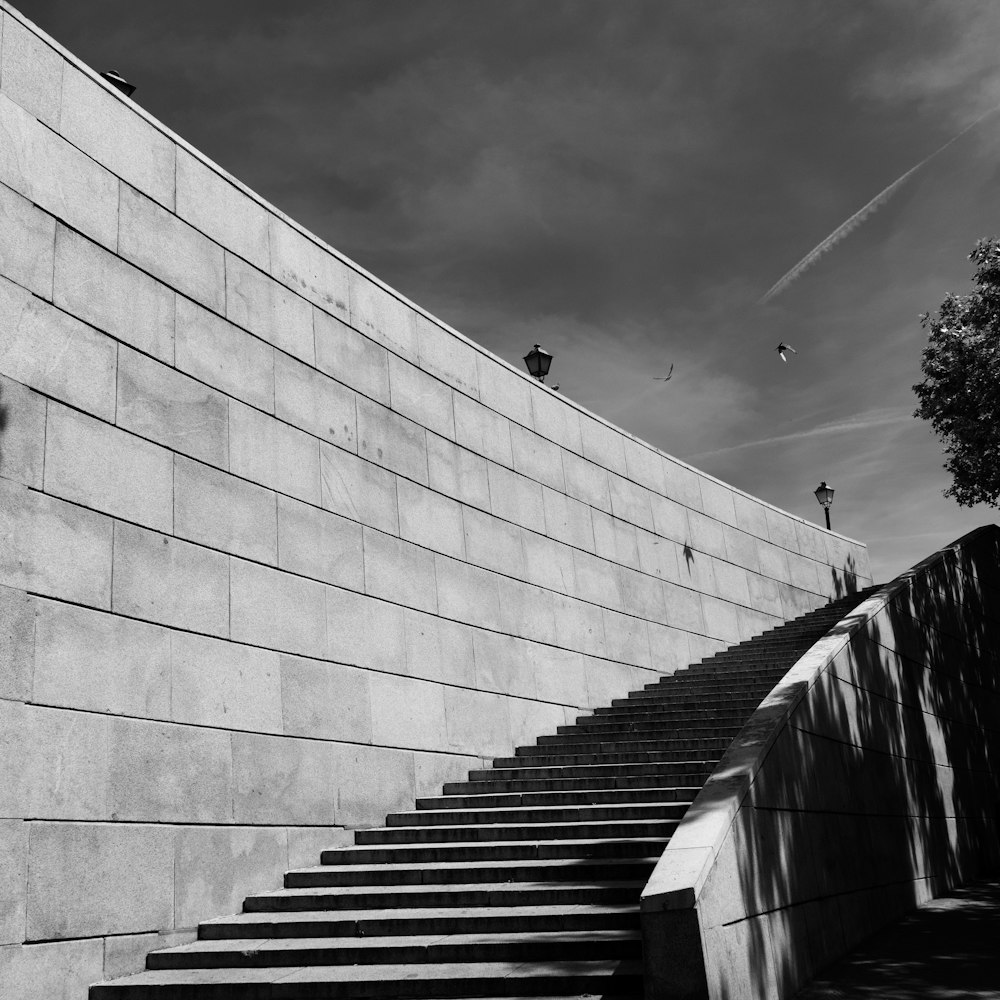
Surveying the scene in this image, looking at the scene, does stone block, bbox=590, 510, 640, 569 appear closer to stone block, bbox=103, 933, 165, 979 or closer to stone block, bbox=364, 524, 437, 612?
stone block, bbox=364, 524, 437, 612

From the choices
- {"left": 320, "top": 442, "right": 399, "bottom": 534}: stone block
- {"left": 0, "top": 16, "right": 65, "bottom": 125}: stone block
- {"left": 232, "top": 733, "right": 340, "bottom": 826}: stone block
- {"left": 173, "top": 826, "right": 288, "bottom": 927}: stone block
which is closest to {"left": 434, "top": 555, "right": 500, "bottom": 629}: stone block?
{"left": 320, "top": 442, "right": 399, "bottom": 534}: stone block

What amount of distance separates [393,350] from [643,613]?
6586 mm

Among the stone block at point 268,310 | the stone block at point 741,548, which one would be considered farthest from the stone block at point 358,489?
the stone block at point 741,548

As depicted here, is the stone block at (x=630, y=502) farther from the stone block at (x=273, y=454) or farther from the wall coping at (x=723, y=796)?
the stone block at (x=273, y=454)

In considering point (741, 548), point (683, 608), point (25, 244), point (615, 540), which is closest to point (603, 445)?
point (615, 540)

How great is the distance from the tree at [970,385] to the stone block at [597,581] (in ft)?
34.4

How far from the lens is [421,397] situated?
45.5 feet

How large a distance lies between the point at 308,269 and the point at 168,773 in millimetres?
5979

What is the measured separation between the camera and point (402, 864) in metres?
9.74

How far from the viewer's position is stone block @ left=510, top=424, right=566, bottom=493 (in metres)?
15.7

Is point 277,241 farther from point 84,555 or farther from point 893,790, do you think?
point 893,790

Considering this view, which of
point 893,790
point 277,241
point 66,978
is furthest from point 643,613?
point 66,978

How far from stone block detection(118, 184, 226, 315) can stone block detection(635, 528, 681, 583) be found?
30.3 feet

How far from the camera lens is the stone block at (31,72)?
9.34 m
